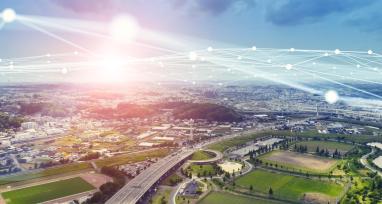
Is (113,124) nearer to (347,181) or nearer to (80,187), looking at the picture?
(80,187)

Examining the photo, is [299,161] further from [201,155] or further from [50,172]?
[50,172]

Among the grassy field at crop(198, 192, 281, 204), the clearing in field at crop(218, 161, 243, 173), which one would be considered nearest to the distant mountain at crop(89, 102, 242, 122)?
the clearing in field at crop(218, 161, 243, 173)

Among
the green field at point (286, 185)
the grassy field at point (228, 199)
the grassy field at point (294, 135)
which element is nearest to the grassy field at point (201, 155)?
the grassy field at point (294, 135)

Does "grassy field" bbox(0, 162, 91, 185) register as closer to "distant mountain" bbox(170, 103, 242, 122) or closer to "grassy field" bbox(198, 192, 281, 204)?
"grassy field" bbox(198, 192, 281, 204)

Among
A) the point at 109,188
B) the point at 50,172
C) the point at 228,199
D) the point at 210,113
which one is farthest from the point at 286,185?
the point at 210,113

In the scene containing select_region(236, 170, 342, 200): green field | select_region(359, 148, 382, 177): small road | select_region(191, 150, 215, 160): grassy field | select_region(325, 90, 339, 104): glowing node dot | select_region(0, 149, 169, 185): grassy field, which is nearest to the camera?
select_region(236, 170, 342, 200): green field

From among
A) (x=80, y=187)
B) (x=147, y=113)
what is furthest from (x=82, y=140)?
(x=147, y=113)
